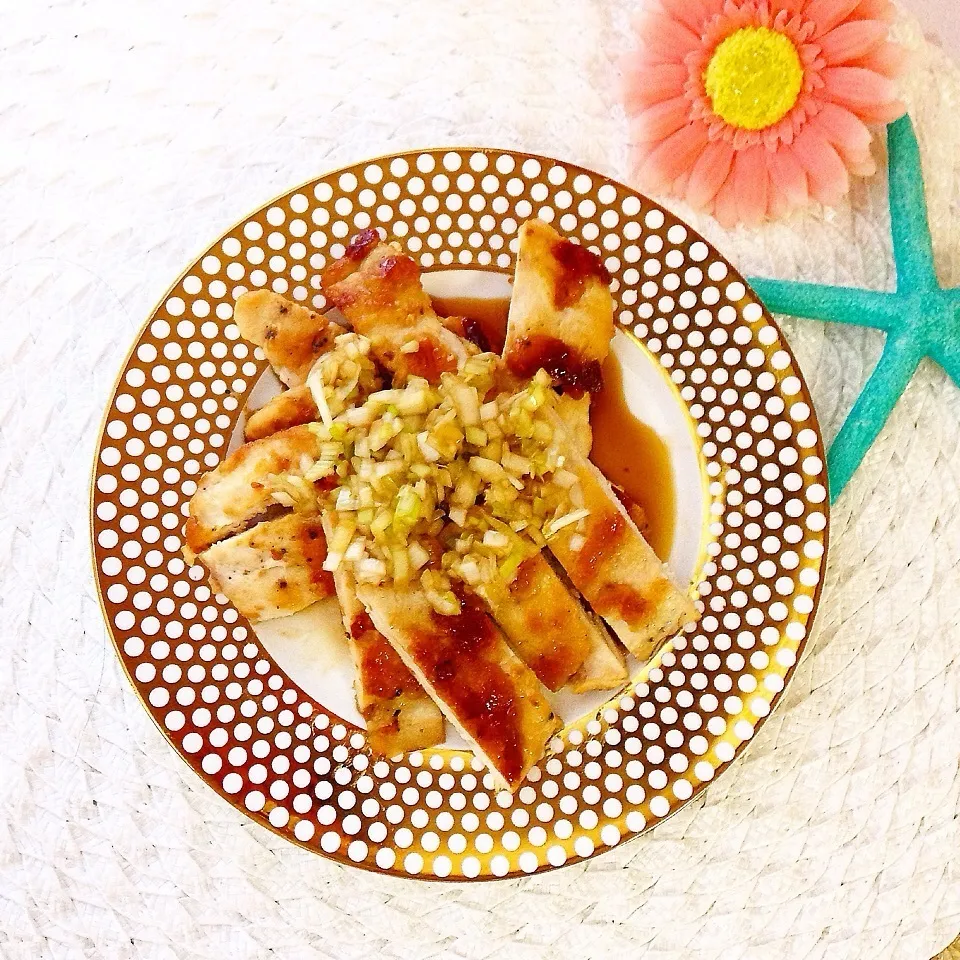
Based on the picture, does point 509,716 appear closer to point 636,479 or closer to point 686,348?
point 636,479

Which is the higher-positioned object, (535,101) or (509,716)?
(535,101)

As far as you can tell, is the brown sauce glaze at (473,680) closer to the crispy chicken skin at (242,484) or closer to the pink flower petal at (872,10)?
the crispy chicken skin at (242,484)

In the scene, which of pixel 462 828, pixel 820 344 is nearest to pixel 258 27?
pixel 820 344

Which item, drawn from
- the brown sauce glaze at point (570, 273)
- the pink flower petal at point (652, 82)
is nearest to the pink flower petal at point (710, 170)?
the pink flower petal at point (652, 82)

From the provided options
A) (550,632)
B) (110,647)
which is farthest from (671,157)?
(110,647)

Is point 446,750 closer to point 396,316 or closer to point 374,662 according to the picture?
point 374,662

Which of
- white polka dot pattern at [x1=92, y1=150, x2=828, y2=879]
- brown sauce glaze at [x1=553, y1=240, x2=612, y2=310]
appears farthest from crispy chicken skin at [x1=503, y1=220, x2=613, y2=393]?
white polka dot pattern at [x1=92, y1=150, x2=828, y2=879]

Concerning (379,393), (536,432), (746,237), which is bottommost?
(536,432)
